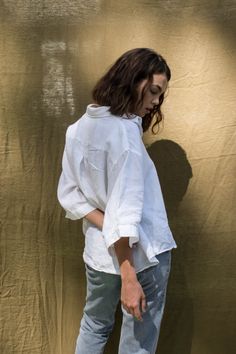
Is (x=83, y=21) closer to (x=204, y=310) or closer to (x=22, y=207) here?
(x=22, y=207)

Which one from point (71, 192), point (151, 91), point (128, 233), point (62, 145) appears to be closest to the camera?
point (128, 233)

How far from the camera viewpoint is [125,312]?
145 cm

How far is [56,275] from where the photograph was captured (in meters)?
1.88

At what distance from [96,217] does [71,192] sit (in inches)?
4.3

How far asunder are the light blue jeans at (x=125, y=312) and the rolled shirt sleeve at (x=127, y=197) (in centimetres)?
18

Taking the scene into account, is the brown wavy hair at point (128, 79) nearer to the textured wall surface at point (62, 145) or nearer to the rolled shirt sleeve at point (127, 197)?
the rolled shirt sleeve at point (127, 197)

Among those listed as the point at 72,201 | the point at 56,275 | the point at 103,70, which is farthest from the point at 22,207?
the point at 103,70

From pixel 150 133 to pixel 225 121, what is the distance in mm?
253

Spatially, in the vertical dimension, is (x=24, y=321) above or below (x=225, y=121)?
below

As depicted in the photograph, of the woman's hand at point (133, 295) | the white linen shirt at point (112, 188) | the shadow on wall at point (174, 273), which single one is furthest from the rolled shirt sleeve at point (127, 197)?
the shadow on wall at point (174, 273)

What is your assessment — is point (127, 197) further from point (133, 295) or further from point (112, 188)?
point (133, 295)

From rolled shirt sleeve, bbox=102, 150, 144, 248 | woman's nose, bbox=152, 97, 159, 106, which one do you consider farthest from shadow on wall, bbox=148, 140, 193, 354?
rolled shirt sleeve, bbox=102, 150, 144, 248

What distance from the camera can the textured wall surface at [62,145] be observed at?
172 cm

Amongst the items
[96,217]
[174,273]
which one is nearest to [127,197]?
[96,217]
